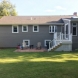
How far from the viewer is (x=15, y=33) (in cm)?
2052

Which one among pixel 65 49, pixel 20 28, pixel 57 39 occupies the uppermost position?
pixel 20 28

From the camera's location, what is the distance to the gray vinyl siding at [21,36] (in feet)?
66.8

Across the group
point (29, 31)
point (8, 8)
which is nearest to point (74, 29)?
point (29, 31)

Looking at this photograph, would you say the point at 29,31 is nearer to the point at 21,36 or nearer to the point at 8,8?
the point at 21,36

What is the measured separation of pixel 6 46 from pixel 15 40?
153cm

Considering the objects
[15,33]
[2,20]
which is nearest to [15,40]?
[15,33]

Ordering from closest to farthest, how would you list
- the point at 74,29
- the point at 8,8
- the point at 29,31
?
1. the point at 74,29
2. the point at 29,31
3. the point at 8,8

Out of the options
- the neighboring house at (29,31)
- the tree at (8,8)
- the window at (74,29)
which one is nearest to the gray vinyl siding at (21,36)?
the neighboring house at (29,31)

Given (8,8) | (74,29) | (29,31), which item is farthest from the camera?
(8,8)

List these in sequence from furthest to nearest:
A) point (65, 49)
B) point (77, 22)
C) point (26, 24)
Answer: point (26, 24)
point (77, 22)
point (65, 49)

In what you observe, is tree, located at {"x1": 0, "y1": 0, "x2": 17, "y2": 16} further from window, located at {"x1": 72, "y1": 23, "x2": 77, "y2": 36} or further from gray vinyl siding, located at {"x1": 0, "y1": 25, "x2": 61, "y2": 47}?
window, located at {"x1": 72, "y1": 23, "x2": 77, "y2": 36}

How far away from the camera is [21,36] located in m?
20.5

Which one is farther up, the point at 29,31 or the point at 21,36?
the point at 29,31

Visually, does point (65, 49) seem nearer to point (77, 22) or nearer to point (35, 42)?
point (77, 22)
